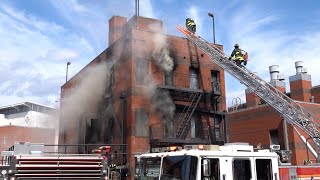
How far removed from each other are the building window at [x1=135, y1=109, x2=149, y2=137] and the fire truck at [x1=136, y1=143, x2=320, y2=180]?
10.5 m

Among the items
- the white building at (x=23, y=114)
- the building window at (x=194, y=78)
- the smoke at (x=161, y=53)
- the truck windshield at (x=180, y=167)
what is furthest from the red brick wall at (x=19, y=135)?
the truck windshield at (x=180, y=167)

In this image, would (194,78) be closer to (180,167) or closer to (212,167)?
(212,167)

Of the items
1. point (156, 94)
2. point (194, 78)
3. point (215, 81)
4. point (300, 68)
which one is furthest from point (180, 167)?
point (300, 68)

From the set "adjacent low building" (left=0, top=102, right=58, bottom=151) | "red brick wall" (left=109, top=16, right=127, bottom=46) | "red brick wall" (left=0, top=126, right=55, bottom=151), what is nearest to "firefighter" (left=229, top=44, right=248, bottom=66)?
"red brick wall" (left=109, top=16, right=127, bottom=46)

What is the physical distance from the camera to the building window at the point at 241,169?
8172mm

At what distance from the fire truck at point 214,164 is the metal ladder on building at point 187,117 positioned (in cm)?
1104

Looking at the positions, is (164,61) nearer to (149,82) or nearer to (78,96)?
(149,82)

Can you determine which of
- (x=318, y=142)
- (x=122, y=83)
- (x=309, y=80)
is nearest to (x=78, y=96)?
(x=122, y=83)

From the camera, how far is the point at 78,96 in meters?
26.7

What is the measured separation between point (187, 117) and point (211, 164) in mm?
12836

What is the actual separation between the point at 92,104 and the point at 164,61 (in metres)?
6.89

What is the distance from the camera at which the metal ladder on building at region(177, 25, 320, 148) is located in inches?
695

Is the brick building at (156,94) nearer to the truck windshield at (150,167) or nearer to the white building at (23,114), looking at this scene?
the truck windshield at (150,167)

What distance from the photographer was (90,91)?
25.0 m
